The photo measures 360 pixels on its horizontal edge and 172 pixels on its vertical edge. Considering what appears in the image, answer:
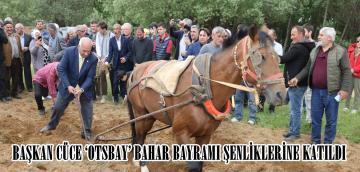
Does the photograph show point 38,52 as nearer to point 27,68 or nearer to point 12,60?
point 12,60

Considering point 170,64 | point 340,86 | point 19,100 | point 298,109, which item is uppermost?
point 170,64

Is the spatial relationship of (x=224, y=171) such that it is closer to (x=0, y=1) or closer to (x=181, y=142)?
(x=181, y=142)

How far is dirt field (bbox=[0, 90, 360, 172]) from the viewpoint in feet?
19.8

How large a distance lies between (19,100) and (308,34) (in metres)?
7.56

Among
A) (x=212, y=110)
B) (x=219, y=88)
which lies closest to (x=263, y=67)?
(x=219, y=88)

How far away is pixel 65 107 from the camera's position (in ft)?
24.1

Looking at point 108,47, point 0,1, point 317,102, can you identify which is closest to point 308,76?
point 317,102

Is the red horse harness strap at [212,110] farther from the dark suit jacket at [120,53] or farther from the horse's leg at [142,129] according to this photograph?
the dark suit jacket at [120,53]

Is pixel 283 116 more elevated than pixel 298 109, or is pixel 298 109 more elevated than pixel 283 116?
pixel 298 109

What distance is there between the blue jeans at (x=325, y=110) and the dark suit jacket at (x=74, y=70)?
3.97m

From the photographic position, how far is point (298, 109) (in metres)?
7.77

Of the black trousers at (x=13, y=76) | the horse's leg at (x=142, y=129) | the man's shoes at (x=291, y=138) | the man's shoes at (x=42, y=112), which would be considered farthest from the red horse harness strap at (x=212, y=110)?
the black trousers at (x=13, y=76)

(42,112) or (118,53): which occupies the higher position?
(118,53)

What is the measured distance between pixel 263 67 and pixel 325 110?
10.8 ft
